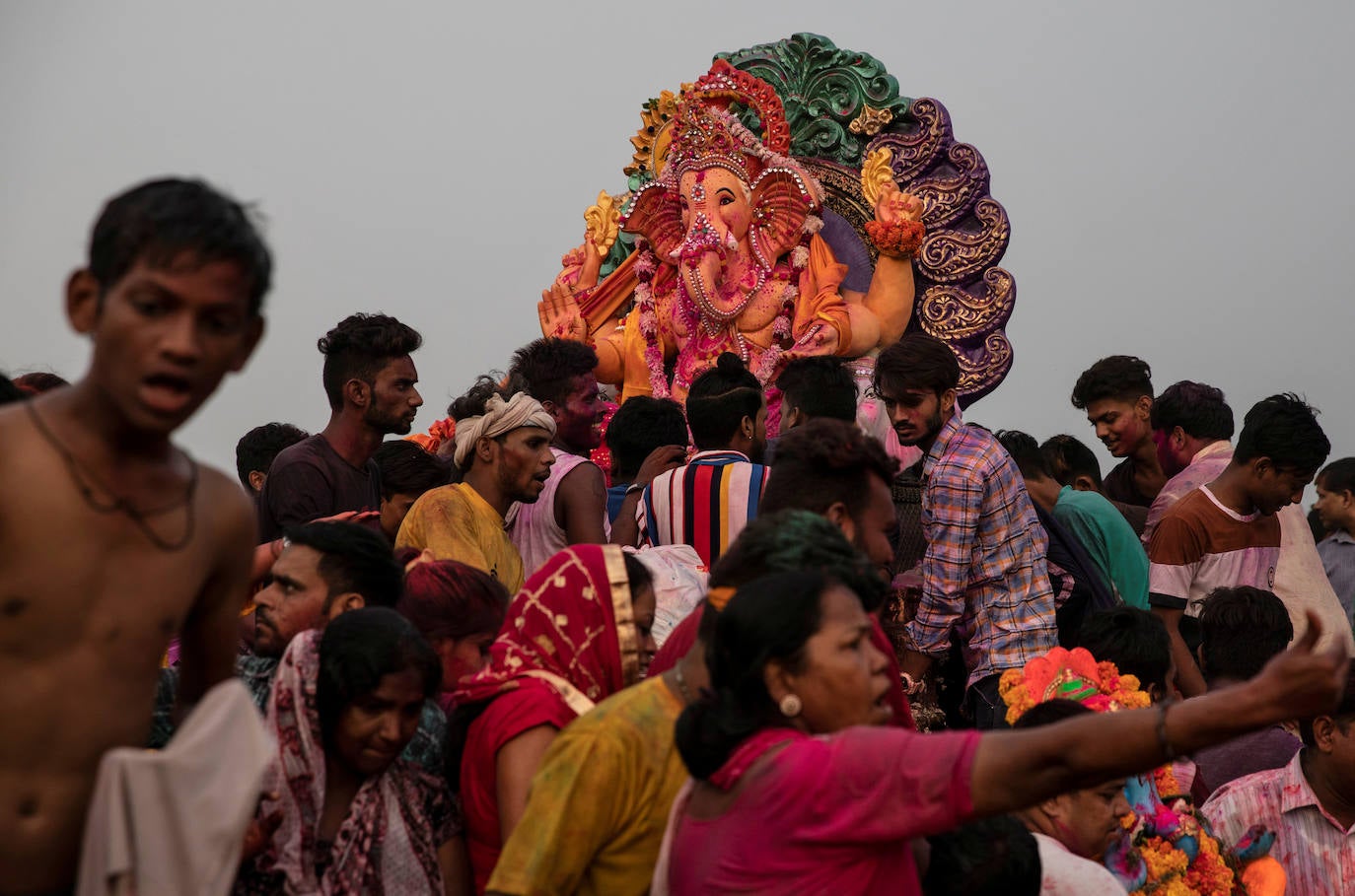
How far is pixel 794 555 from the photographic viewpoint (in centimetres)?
286

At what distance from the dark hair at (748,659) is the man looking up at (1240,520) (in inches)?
148

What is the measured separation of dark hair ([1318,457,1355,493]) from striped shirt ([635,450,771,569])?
3.47m

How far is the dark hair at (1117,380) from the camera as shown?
6910 millimetres

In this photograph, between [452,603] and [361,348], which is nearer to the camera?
[452,603]

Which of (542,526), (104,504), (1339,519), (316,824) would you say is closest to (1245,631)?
(1339,519)

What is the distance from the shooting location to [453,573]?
3803 millimetres

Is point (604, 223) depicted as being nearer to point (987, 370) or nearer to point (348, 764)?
point (987, 370)

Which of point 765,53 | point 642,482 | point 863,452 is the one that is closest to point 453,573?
point 863,452

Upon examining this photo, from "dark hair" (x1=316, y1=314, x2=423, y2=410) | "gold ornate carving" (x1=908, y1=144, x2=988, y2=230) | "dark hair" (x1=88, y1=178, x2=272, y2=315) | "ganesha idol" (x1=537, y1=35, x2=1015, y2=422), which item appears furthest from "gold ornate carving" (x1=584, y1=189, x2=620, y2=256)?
"dark hair" (x1=88, y1=178, x2=272, y2=315)

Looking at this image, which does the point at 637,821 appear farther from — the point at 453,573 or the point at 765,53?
the point at 765,53

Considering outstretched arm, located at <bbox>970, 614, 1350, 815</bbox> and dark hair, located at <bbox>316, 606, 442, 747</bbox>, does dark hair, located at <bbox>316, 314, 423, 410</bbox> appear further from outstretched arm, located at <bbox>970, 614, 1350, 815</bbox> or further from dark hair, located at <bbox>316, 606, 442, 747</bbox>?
outstretched arm, located at <bbox>970, 614, 1350, 815</bbox>

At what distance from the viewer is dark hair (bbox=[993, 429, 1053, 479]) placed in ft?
21.5

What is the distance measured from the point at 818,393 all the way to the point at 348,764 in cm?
311

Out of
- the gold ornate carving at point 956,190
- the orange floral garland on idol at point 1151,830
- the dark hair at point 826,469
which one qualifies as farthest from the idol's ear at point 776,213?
the dark hair at point 826,469
